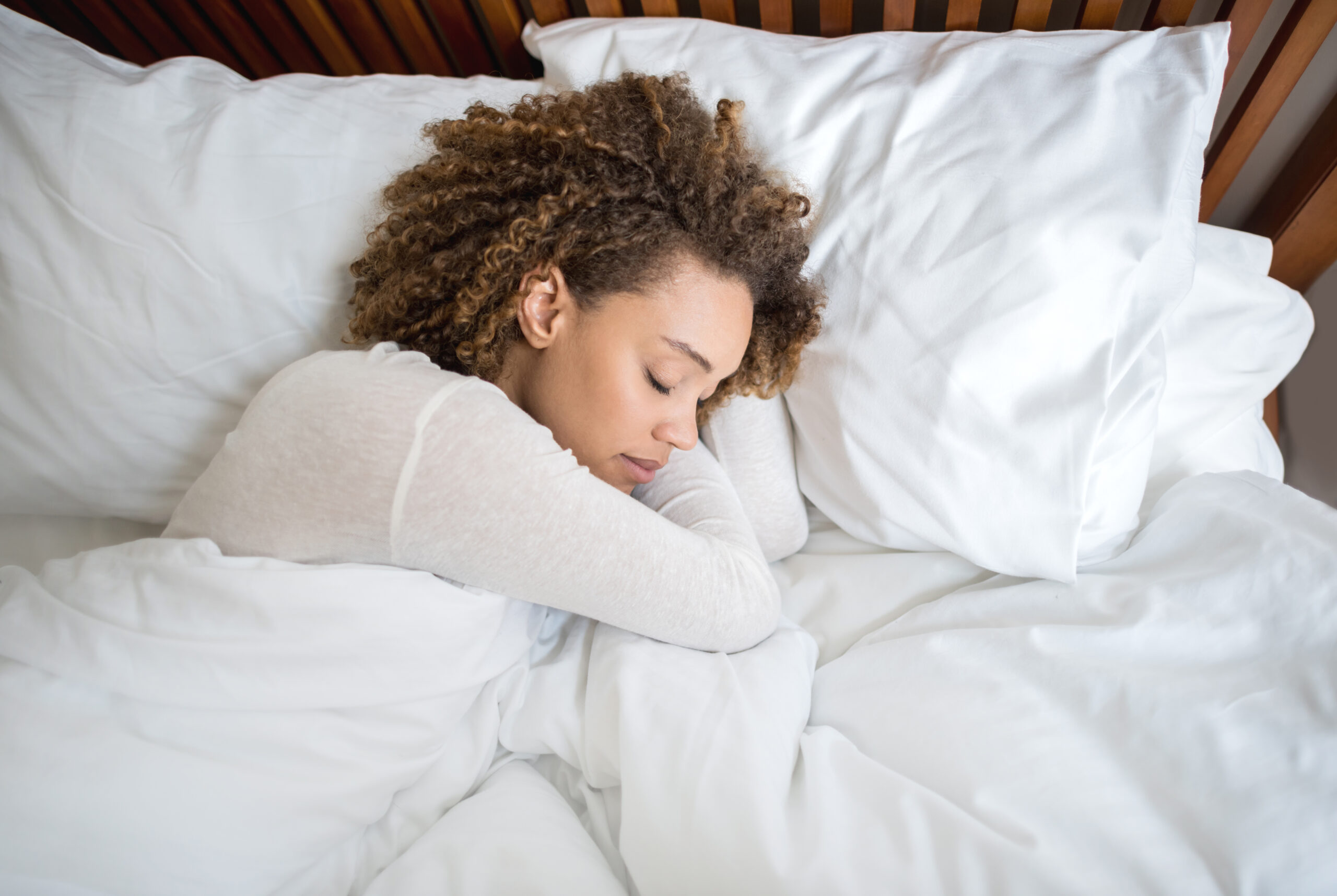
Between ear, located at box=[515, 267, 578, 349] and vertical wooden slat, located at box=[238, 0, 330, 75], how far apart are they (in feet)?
3.03

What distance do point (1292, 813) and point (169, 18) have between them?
2147 millimetres

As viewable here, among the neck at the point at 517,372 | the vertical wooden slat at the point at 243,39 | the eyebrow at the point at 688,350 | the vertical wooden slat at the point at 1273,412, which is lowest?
the vertical wooden slat at the point at 1273,412

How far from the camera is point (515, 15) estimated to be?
53.2 inches

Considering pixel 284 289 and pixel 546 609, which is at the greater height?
pixel 284 289

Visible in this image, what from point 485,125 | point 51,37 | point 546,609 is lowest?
point 546,609

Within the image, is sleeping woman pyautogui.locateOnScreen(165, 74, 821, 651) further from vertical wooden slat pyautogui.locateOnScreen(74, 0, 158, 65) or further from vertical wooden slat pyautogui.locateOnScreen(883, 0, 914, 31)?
vertical wooden slat pyautogui.locateOnScreen(74, 0, 158, 65)

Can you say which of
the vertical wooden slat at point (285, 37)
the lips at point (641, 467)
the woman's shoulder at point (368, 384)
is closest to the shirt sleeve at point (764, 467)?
the lips at point (641, 467)

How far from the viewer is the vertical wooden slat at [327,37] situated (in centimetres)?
137

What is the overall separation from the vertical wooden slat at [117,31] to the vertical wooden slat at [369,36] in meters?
0.45

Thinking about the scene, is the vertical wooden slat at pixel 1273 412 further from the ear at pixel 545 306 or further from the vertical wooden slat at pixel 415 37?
the vertical wooden slat at pixel 415 37

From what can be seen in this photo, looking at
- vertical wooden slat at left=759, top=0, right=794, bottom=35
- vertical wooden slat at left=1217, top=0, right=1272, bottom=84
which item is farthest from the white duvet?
vertical wooden slat at left=759, top=0, right=794, bottom=35

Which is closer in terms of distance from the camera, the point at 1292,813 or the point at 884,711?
the point at 1292,813

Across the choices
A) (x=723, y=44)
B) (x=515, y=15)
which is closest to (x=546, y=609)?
(x=723, y=44)

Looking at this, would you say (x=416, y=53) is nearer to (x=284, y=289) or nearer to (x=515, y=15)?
(x=515, y=15)
